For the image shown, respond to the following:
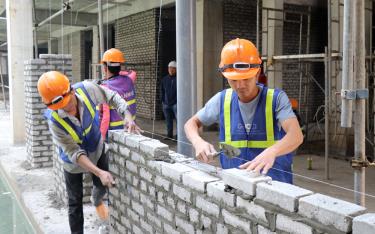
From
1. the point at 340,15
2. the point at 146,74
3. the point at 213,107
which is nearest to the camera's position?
the point at 213,107

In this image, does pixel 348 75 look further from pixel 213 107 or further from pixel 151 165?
pixel 151 165

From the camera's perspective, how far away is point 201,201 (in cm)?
265

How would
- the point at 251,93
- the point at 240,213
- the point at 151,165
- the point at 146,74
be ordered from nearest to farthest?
the point at 240,213 → the point at 251,93 → the point at 151,165 → the point at 146,74

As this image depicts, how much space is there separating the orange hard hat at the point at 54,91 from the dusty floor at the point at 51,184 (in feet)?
5.43

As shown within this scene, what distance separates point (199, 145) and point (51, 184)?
4.40 meters

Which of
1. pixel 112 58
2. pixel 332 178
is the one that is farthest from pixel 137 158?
pixel 332 178

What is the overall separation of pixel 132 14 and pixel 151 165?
11.7 meters

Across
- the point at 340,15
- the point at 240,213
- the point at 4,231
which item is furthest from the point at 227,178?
the point at 340,15

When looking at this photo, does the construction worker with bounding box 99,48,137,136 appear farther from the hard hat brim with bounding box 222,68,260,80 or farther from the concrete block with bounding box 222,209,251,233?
the concrete block with bounding box 222,209,251,233

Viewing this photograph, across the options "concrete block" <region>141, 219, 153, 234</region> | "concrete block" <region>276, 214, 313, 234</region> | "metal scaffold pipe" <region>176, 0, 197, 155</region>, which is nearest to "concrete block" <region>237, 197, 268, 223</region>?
"concrete block" <region>276, 214, 313, 234</region>

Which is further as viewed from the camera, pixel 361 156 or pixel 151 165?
pixel 151 165

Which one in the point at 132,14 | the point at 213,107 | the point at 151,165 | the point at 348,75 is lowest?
the point at 151,165

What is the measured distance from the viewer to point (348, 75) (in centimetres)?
290

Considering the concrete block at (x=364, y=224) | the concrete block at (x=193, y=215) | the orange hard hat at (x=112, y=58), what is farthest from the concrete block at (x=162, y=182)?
the orange hard hat at (x=112, y=58)
